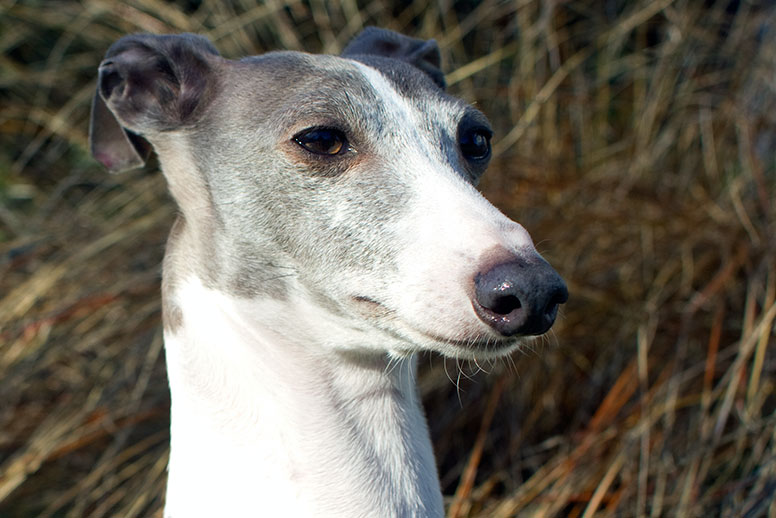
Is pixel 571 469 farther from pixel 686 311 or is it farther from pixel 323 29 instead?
pixel 323 29

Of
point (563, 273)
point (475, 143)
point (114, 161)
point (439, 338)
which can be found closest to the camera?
point (439, 338)

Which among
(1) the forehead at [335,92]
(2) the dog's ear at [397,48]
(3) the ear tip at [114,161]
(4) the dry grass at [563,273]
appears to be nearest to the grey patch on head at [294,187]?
(1) the forehead at [335,92]

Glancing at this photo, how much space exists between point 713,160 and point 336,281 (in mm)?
2945

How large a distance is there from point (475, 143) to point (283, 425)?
0.83m

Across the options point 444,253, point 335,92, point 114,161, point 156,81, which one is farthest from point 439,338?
point 114,161

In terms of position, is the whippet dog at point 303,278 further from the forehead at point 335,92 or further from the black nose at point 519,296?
the black nose at point 519,296

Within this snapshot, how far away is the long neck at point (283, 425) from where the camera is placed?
1.87 metres

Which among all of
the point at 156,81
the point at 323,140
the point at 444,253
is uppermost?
the point at 156,81

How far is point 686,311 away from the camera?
3490mm

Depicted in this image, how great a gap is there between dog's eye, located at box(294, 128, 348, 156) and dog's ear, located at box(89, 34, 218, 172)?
1.20 feet

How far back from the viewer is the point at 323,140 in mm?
1906

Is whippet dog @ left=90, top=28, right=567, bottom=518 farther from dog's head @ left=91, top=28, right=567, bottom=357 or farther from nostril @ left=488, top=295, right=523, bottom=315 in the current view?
nostril @ left=488, top=295, right=523, bottom=315

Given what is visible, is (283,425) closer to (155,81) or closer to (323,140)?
(323,140)

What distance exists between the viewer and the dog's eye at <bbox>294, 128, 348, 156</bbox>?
190cm
